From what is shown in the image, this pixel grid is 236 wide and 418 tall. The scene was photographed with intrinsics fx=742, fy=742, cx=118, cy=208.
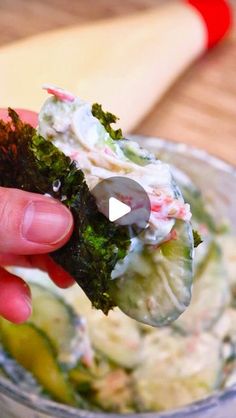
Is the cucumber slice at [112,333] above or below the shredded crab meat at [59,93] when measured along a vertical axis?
below

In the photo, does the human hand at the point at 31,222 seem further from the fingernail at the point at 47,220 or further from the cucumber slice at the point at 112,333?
the cucumber slice at the point at 112,333

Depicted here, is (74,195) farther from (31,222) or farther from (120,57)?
(120,57)

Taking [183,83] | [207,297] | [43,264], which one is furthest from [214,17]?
[43,264]

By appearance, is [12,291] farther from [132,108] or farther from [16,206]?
[132,108]

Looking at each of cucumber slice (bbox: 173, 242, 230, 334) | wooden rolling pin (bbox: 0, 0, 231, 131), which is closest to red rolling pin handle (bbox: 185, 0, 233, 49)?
wooden rolling pin (bbox: 0, 0, 231, 131)

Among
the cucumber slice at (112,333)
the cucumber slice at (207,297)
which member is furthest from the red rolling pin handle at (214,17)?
the cucumber slice at (112,333)

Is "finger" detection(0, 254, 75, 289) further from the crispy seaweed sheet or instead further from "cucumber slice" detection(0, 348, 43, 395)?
the crispy seaweed sheet
